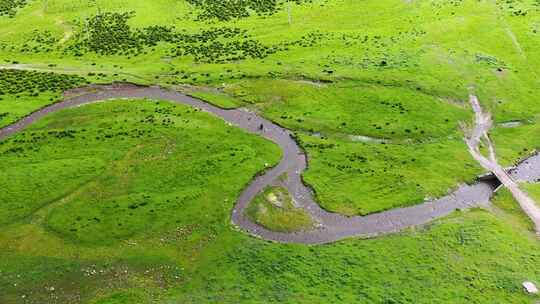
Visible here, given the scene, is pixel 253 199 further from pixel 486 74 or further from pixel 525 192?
pixel 486 74

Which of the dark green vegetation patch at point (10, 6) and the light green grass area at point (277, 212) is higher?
the dark green vegetation patch at point (10, 6)

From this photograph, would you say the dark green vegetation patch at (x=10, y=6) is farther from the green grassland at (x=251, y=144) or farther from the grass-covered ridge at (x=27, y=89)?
the grass-covered ridge at (x=27, y=89)

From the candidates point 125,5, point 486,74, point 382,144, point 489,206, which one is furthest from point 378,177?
point 125,5

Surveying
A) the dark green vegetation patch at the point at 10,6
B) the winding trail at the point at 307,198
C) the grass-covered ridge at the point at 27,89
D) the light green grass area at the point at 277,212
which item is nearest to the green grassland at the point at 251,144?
the grass-covered ridge at the point at 27,89

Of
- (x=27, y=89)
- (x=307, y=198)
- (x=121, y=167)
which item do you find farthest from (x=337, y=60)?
(x=27, y=89)

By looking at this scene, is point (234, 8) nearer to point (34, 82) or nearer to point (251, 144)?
point (34, 82)

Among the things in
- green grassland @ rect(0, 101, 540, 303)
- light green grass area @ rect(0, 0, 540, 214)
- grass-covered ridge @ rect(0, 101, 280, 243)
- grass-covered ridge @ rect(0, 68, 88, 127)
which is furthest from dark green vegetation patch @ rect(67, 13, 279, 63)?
green grassland @ rect(0, 101, 540, 303)

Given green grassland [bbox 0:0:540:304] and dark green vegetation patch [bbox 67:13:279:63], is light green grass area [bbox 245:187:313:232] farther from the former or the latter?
dark green vegetation patch [bbox 67:13:279:63]
